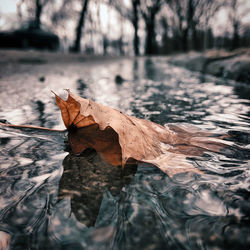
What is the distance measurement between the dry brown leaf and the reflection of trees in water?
0.03 meters

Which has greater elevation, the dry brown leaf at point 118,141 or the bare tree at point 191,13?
the bare tree at point 191,13

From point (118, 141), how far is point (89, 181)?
0.56 feet

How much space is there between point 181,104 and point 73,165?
1.19 meters

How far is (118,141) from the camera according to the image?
2.27 feet

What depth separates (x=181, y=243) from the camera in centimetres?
41

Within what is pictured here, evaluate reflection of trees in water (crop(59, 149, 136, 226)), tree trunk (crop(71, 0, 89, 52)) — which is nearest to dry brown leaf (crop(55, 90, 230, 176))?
reflection of trees in water (crop(59, 149, 136, 226))

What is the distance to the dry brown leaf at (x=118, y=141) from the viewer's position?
657 mm

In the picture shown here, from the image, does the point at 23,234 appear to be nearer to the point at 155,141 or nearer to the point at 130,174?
the point at 130,174

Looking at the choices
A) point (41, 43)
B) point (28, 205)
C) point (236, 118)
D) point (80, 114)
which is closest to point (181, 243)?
point (28, 205)

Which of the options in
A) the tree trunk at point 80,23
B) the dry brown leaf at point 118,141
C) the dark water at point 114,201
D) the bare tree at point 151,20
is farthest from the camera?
the bare tree at point 151,20

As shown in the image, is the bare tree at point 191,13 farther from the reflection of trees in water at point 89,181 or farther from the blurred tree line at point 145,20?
the reflection of trees in water at point 89,181

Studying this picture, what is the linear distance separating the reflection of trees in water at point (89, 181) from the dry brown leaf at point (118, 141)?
0.11 feet

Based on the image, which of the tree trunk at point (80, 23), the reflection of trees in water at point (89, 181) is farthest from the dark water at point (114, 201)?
the tree trunk at point (80, 23)

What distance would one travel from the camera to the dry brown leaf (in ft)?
2.15
